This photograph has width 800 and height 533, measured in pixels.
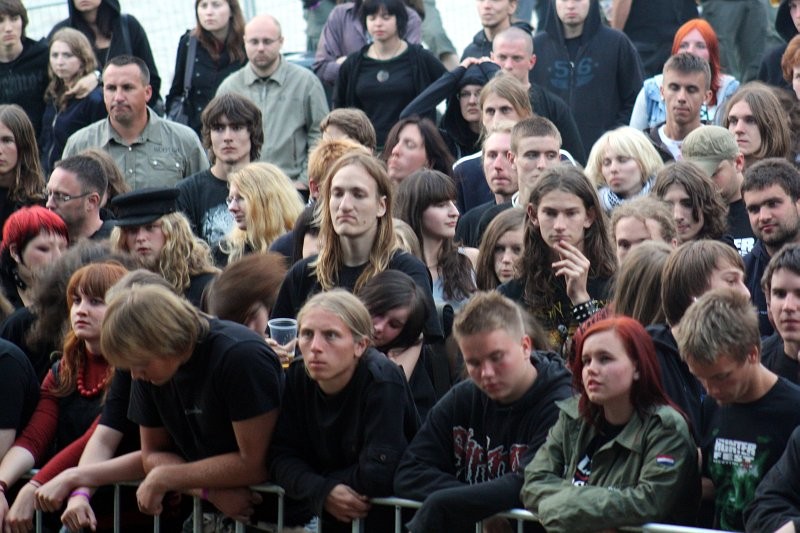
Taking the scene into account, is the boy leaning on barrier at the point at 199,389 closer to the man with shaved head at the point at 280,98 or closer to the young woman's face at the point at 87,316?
the young woman's face at the point at 87,316

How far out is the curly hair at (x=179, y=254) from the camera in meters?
8.12

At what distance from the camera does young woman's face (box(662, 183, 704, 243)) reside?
317 inches

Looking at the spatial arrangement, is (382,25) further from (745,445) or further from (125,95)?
(745,445)

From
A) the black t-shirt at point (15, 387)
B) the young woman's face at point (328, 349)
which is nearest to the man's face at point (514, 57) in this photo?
the black t-shirt at point (15, 387)

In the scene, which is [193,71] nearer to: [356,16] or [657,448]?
[356,16]

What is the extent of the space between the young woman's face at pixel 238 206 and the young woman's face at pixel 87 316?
1960mm

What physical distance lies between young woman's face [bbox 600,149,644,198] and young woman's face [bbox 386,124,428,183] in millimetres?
1377

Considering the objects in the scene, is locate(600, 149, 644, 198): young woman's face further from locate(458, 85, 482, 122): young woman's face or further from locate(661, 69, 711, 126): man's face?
locate(458, 85, 482, 122): young woman's face

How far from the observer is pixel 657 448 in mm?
5434

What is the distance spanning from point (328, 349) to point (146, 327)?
721 mm

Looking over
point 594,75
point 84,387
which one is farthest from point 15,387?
point 594,75

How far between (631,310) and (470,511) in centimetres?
129

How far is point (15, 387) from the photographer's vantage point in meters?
7.07

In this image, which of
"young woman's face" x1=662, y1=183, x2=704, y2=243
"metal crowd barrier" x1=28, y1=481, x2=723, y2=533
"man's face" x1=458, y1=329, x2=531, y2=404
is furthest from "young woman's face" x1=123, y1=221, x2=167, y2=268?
"man's face" x1=458, y1=329, x2=531, y2=404
